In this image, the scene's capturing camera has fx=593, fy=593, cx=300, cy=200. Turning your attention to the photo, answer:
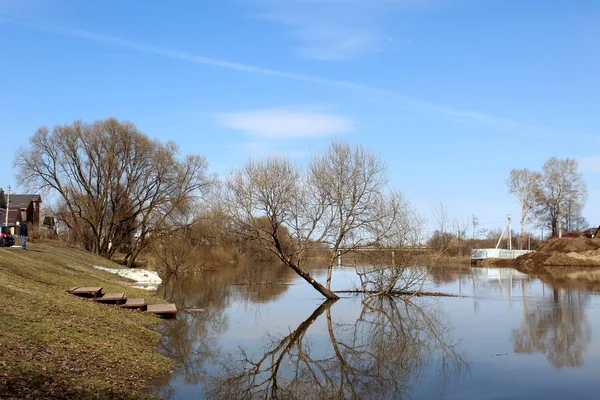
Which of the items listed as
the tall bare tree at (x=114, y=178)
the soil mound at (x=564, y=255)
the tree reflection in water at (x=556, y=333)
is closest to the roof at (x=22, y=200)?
the tall bare tree at (x=114, y=178)

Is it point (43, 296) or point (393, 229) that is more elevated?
point (393, 229)

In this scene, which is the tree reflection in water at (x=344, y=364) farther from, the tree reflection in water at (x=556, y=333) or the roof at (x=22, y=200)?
the roof at (x=22, y=200)

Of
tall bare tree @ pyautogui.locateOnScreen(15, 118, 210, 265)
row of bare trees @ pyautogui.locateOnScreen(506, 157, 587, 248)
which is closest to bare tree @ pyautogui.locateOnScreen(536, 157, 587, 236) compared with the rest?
row of bare trees @ pyautogui.locateOnScreen(506, 157, 587, 248)

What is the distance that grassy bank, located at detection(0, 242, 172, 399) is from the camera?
27.9 feet

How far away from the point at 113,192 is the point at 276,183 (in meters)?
28.9

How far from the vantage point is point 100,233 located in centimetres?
5162

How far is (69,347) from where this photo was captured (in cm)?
1097

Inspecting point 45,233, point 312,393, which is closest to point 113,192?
point 45,233

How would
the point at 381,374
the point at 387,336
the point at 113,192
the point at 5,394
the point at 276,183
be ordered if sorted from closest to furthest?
Answer: 1. the point at 5,394
2. the point at 381,374
3. the point at 387,336
4. the point at 276,183
5. the point at 113,192

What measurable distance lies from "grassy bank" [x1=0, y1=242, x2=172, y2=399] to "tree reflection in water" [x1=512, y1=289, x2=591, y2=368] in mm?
9100

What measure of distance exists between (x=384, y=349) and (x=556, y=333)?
18.4 ft

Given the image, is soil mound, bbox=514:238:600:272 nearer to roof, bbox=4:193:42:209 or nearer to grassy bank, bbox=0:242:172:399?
grassy bank, bbox=0:242:172:399

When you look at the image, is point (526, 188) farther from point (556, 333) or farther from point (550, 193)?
point (556, 333)

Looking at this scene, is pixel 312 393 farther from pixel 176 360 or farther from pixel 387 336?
pixel 387 336
